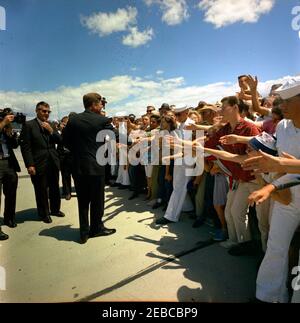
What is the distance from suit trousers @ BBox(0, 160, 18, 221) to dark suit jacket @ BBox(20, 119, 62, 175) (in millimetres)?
A: 294

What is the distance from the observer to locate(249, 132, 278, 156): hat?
97.4 inches

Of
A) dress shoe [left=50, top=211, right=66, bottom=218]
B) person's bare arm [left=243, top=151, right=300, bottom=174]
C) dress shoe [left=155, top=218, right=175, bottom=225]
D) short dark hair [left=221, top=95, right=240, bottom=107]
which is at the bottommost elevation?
dress shoe [left=50, top=211, right=66, bottom=218]

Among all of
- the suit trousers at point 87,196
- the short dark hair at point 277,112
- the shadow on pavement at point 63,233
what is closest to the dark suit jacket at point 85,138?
the suit trousers at point 87,196

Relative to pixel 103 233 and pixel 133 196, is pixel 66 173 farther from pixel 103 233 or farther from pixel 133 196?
pixel 103 233

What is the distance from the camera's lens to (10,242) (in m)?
4.33

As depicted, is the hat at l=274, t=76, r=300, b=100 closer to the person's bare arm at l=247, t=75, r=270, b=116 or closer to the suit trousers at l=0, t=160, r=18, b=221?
the person's bare arm at l=247, t=75, r=270, b=116

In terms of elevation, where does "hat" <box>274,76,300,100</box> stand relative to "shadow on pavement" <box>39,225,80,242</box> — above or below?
above

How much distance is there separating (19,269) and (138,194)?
3.56 metres

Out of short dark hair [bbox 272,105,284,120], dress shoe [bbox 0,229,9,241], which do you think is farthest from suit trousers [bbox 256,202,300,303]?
dress shoe [bbox 0,229,9,241]

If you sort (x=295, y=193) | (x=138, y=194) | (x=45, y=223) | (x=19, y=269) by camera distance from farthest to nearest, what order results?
1. (x=138, y=194)
2. (x=45, y=223)
3. (x=19, y=269)
4. (x=295, y=193)

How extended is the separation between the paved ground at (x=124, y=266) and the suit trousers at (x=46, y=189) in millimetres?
351

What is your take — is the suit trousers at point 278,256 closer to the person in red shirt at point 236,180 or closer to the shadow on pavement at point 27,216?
the person in red shirt at point 236,180
